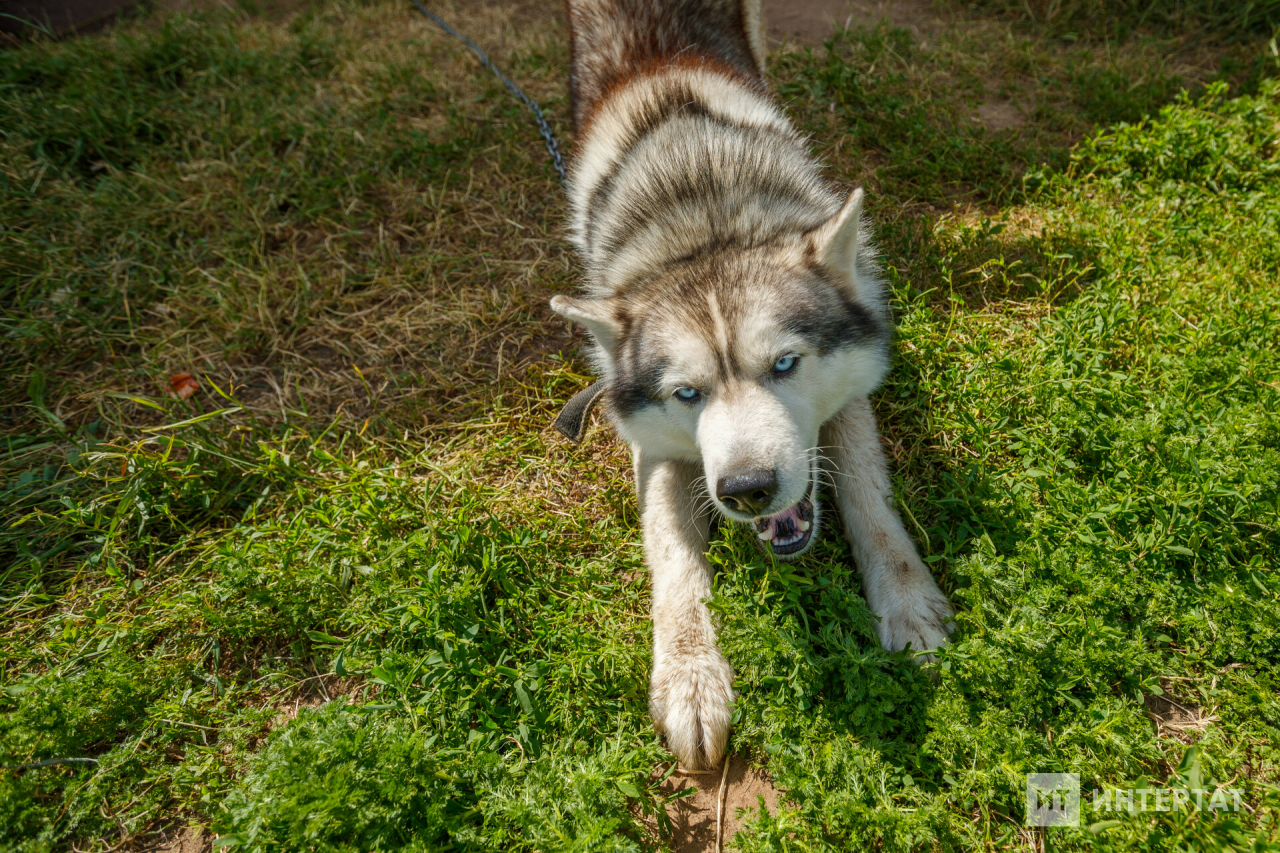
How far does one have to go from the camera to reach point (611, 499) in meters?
3.27

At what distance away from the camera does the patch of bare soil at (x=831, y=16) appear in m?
5.56

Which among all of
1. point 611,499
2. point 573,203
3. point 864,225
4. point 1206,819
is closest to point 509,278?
point 573,203

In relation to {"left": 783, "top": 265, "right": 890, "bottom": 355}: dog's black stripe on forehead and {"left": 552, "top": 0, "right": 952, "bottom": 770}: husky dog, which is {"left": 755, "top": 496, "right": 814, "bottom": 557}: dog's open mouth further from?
{"left": 783, "top": 265, "right": 890, "bottom": 355}: dog's black stripe on forehead

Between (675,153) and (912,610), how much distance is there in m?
2.37

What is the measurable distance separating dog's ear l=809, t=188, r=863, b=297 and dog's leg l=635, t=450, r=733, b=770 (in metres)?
1.10

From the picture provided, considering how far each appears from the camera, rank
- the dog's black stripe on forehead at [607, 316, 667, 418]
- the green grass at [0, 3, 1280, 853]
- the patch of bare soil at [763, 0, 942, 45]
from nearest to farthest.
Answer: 1. the green grass at [0, 3, 1280, 853]
2. the dog's black stripe on forehead at [607, 316, 667, 418]
3. the patch of bare soil at [763, 0, 942, 45]

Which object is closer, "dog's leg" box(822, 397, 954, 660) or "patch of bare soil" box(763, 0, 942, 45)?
"dog's leg" box(822, 397, 954, 660)

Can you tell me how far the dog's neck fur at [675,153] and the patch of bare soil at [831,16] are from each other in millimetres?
1340

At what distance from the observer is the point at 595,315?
2.68 meters

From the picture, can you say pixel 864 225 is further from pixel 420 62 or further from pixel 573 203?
pixel 420 62

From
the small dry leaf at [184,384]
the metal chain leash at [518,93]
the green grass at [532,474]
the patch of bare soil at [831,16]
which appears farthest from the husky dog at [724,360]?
the patch of bare soil at [831,16]

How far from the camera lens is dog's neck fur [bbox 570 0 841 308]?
117 inches

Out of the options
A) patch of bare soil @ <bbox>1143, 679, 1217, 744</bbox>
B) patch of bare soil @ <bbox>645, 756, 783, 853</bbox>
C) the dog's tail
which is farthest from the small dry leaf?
patch of bare soil @ <bbox>1143, 679, 1217, 744</bbox>

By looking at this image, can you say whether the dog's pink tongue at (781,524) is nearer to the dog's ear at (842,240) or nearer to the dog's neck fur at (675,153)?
the dog's ear at (842,240)
